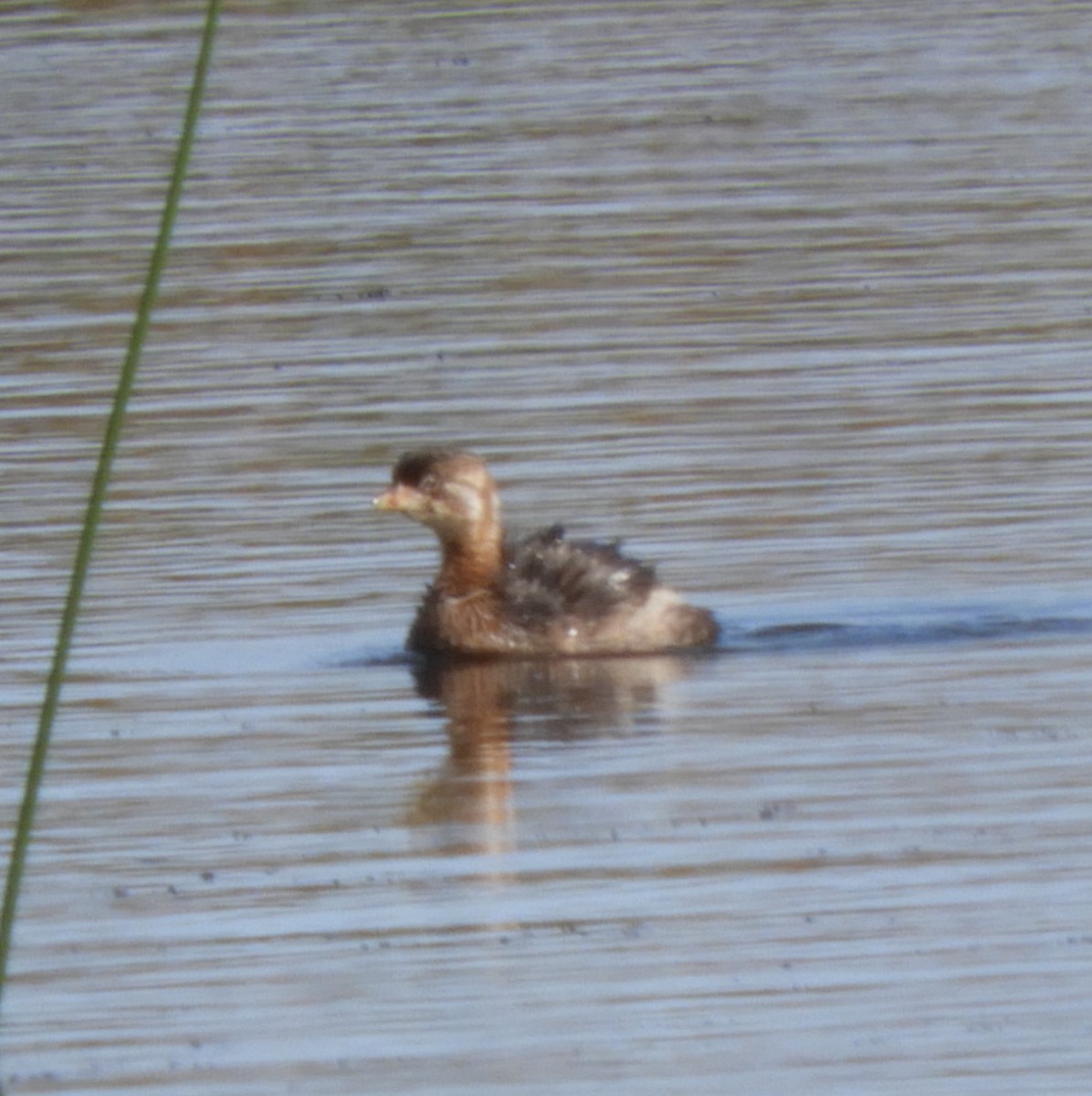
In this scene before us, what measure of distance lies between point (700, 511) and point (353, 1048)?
4880 mm

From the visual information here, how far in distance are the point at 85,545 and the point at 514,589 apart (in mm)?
6244

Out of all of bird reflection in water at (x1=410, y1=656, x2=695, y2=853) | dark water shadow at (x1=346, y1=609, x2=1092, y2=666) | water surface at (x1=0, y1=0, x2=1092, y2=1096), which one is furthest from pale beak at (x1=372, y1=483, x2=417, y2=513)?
dark water shadow at (x1=346, y1=609, x2=1092, y2=666)

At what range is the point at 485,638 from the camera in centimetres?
1003

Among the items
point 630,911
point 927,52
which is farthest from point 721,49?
point 630,911

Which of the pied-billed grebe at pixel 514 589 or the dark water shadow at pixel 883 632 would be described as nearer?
the dark water shadow at pixel 883 632

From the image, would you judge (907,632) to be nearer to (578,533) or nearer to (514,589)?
(514,589)

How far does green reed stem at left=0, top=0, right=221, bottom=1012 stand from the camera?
385 cm

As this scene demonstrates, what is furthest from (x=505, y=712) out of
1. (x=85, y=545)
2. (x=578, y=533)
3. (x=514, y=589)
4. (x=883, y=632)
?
(x=85, y=545)

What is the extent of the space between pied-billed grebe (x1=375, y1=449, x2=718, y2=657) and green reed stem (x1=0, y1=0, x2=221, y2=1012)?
527 centimetres

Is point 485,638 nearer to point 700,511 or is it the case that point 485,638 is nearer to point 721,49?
point 700,511

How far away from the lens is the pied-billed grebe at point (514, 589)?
31.7 ft

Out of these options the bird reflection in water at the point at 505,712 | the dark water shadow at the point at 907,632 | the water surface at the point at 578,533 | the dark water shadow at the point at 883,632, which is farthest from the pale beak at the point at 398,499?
the dark water shadow at the point at 907,632

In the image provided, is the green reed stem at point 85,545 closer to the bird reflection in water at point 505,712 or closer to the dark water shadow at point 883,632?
the bird reflection in water at point 505,712

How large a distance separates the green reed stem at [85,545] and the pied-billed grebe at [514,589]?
208 inches
